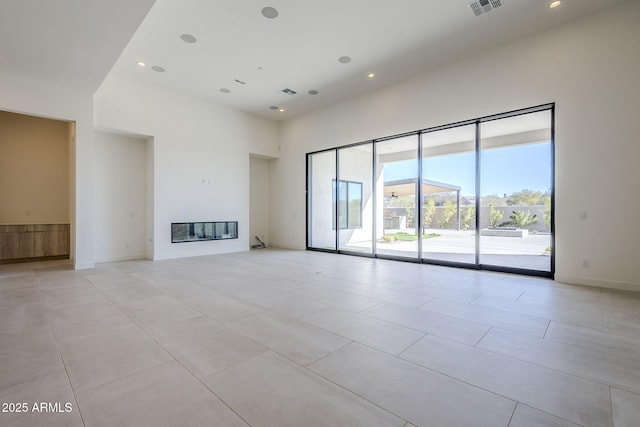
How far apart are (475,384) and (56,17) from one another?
5.99m

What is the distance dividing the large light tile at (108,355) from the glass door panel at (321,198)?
656 cm

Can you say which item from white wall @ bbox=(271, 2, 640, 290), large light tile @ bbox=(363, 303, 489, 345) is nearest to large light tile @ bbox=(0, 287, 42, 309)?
large light tile @ bbox=(363, 303, 489, 345)

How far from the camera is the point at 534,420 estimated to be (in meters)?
1.67

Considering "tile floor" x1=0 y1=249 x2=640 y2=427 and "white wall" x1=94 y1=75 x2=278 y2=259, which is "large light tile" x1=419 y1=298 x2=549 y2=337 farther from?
"white wall" x1=94 y1=75 x2=278 y2=259


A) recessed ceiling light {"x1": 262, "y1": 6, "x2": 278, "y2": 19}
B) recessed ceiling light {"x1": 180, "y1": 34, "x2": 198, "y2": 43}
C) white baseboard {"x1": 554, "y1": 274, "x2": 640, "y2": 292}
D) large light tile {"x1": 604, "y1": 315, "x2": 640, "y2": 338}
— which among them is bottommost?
large light tile {"x1": 604, "y1": 315, "x2": 640, "y2": 338}

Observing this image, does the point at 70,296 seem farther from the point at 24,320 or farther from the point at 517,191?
the point at 517,191

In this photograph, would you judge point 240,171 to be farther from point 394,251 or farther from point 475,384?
point 475,384

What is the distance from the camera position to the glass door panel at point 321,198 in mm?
9203

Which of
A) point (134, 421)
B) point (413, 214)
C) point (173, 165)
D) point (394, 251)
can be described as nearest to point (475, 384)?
point (134, 421)

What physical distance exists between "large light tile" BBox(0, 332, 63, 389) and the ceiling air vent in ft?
21.3

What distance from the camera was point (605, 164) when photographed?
4.57 meters

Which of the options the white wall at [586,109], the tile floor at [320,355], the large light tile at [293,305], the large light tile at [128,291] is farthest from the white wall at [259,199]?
the white wall at [586,109]

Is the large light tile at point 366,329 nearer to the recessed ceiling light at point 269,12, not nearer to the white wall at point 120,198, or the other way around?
the recessed ceiling light at point 269,12

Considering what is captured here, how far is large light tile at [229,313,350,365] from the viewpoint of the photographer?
8.14ft
